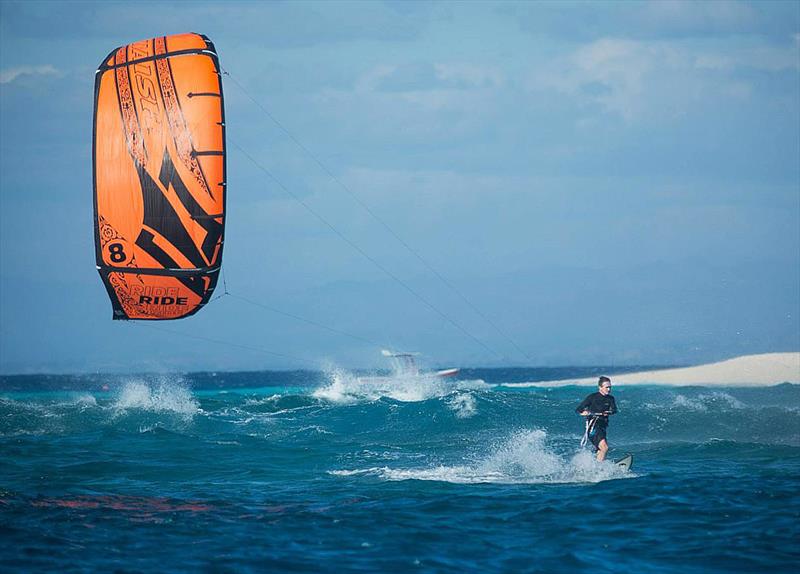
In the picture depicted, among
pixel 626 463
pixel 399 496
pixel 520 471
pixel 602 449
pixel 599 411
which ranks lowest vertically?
pixel 399 496

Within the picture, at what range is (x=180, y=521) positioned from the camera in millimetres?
11781

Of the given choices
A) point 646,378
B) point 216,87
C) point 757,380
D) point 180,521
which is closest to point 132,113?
point 216,87

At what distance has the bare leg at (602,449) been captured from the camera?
15305mm

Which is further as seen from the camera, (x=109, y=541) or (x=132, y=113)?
(x=132, y=113)

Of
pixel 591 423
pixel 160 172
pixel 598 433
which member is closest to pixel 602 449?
pixel 598 433

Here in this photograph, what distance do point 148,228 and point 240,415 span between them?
1464 centimetres

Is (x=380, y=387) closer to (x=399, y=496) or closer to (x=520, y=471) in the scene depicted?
(x=520, y=471)

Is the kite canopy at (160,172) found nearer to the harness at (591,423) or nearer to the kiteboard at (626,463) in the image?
the harness at (591,423)

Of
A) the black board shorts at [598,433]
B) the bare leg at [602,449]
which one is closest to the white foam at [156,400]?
the bare leg at [602,449]

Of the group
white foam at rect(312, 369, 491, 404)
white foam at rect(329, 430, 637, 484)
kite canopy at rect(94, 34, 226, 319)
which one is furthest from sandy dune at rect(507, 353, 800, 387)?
kite canopy at rect(94, 34, 226, 319)

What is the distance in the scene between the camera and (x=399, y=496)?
1348cm

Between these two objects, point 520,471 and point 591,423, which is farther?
point 520,471

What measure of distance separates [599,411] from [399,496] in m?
3.70

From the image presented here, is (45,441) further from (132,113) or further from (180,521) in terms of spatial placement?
(180,521)
